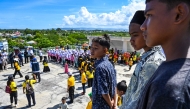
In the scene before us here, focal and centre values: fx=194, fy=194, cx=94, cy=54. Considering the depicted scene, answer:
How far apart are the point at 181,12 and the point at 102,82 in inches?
72.8

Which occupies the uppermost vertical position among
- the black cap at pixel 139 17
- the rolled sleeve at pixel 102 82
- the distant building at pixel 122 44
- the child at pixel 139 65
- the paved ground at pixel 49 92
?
the black cap at pixel 139 17

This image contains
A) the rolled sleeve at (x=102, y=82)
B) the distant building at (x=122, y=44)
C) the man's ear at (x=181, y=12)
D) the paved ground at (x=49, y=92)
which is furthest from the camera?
the distant building at (x=122, y=44)

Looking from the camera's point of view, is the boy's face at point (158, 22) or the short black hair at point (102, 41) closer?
the boy's face at point (158, 22)

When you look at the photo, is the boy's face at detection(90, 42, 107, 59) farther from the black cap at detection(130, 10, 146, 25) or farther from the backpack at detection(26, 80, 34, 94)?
the backpack at detection(26, 80, 34, 94)

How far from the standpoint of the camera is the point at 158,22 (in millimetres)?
929

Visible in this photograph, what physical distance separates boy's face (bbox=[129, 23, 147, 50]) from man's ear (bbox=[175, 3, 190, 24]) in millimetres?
1099

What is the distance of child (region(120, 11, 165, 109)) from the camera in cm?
153

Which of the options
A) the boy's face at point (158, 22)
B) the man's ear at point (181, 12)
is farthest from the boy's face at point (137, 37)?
the man's ear at point (181, 12)

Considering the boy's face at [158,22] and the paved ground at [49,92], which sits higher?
the boy's face at [158,22]

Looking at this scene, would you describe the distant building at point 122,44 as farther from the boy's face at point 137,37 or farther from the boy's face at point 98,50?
the boy's face at point 137,37

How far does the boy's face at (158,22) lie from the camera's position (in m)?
0.89

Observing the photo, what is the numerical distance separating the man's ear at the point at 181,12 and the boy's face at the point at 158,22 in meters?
0.02

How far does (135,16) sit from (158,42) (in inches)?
45.7

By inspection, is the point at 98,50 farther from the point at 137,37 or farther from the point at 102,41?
the point at 137,37
